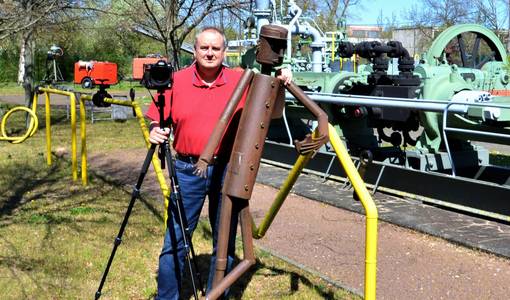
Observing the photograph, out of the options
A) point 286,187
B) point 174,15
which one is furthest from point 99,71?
point 286,187

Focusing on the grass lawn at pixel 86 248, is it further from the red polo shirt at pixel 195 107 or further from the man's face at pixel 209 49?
the man's face at pixel 209 49

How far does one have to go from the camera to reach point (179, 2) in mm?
11898

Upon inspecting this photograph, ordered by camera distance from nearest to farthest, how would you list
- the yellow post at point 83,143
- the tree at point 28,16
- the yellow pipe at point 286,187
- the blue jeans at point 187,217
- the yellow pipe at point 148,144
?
the yellow pipe at point 286,187, the blue jeans at point 187,217, the yellow pipe at point 148,144, the yellow post at point 83,143, the tree at point 28,16

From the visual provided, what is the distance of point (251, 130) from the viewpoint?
126 inches

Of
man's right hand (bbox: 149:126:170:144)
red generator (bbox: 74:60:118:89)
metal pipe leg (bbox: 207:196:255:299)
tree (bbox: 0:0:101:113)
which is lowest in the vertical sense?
metal pipe leg (bbox: 207:196:255:299)

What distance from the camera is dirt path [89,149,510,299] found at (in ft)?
15.9

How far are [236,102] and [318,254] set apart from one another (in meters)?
2.75

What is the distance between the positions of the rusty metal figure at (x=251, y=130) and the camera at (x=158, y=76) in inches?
17.6

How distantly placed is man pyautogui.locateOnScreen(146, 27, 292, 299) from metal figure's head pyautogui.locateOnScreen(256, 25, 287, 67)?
1.32 ft

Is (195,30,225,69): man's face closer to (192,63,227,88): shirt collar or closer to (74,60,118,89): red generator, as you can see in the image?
(192,63,227,88): shirt collar

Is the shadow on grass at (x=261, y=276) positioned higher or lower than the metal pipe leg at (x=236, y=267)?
lower

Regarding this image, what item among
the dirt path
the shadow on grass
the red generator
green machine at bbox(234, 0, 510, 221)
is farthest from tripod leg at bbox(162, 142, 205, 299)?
the red generator

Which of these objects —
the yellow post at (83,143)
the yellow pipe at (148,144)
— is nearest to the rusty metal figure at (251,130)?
the yellow pipe at (148,144)

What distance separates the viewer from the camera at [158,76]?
3439mm
